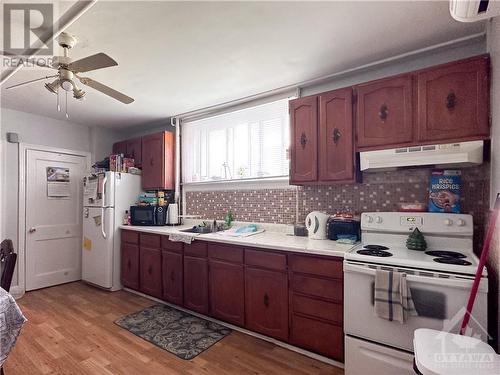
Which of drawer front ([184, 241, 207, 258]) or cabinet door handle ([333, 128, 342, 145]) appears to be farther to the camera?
drawer front ([184, 241, 207, 258])

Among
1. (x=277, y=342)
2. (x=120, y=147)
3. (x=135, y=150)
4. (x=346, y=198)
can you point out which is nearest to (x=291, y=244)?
(x=346, y=198)

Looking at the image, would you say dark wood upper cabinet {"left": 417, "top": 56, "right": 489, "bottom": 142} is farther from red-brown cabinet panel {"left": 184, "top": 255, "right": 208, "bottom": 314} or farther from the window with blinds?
red-brown cabinet panel {"left": 184, "top": 255, "right": 208, "bottom": 314}

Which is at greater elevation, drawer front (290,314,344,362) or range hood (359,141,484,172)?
range hood (359,141,484,172)

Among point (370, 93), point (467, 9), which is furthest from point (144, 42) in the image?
point (467, 9)

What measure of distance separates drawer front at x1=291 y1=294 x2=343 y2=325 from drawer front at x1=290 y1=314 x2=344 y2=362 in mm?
49

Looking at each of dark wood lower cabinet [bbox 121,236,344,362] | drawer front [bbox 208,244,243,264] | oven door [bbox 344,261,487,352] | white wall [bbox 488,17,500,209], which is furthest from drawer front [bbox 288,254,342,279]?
white wall [bbox 488,17,500,209]

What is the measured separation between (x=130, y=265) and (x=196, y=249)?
53.5 inches

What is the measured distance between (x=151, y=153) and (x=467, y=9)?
364 centimetres

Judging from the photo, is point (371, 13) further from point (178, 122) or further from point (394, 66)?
point (178, 122)

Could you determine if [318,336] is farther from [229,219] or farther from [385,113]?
[385,113]

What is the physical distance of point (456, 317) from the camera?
4.71ft

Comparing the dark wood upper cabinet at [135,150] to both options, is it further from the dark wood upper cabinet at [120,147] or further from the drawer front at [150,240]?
the drawer front at [150,240]

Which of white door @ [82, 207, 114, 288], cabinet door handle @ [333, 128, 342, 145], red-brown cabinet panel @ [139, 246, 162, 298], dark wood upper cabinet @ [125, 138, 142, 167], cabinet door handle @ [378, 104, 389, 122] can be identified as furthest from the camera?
dark wood upper cabinet @ [125, 138, 142, 167]

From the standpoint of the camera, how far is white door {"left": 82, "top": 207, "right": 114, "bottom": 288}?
11.6ft
